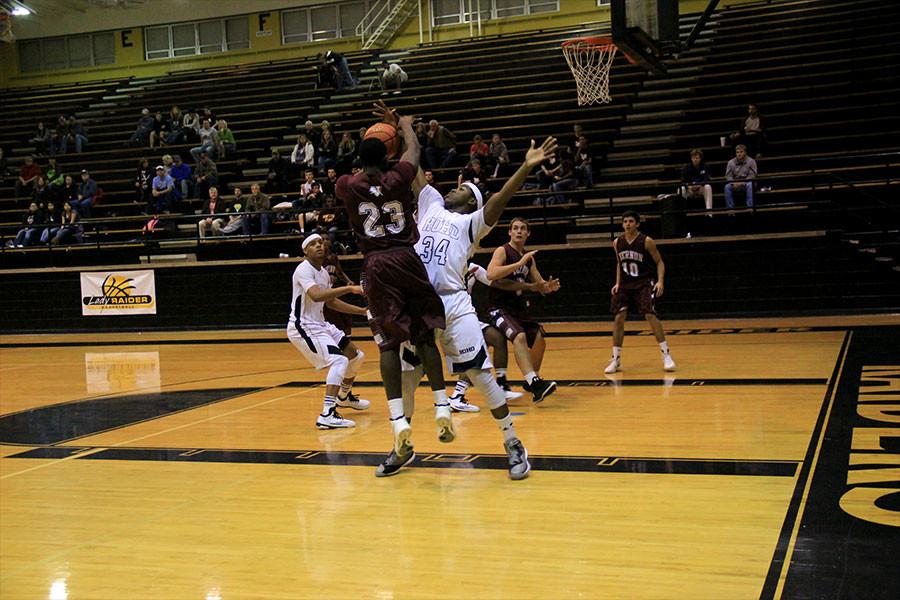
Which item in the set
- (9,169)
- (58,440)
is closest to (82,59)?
(9,169)

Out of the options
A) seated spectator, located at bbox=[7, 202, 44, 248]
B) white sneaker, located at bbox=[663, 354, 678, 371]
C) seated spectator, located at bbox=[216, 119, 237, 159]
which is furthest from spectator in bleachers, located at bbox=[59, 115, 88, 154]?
white sneaker, located at bbox=[663, 354, 678, 371]

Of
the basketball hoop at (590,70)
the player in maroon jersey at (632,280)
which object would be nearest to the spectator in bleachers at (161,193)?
the basketball hoop at (590,70)

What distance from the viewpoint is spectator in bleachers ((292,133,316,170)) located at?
746 inches

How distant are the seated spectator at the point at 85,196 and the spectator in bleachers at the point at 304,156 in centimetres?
457

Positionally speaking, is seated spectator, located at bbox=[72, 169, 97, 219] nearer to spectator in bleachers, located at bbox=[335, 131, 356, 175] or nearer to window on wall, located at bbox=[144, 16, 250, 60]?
spectator in bleachers, located at bbox=[335, 131, 356, 175]

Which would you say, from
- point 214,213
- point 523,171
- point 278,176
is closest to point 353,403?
point 523,171

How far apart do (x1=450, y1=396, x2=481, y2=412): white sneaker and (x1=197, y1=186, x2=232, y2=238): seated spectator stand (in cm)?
993

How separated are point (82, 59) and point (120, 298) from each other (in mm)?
17652

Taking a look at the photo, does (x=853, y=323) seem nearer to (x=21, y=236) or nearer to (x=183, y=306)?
(x=183, y=306)

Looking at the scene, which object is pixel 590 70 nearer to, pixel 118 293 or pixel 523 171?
pixel 118 293

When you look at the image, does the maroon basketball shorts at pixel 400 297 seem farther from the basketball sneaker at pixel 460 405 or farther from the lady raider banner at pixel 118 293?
the lady raider banner at pixel 118 293

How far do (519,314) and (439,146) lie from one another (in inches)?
410

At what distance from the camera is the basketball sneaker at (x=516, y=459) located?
509cm

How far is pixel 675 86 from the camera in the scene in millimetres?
19375
